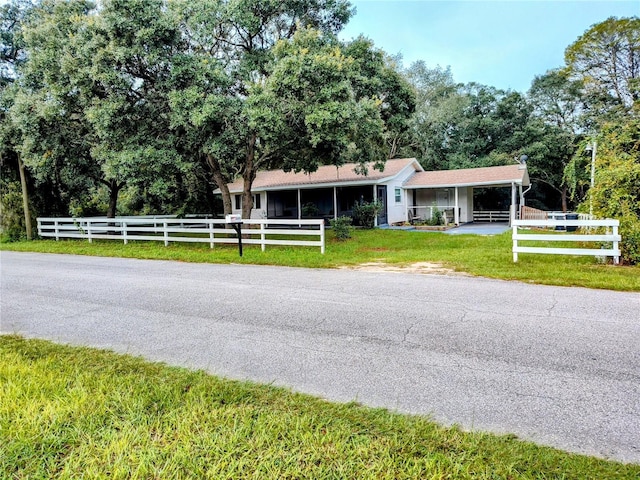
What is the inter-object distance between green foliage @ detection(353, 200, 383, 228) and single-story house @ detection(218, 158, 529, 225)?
0.43 meters

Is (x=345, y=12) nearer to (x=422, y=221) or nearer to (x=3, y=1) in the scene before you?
(x=422, y=221)

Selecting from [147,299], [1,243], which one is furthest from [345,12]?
[1,243]

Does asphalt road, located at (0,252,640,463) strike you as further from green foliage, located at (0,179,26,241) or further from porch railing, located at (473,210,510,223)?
porch railing, located at (473,210,510,223)

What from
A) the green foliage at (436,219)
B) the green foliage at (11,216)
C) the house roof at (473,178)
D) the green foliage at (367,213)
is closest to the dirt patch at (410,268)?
the green foliage at (367,213)

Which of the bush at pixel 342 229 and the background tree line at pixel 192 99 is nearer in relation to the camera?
the background tree line at pixel 192 99

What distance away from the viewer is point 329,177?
2202 centimetres

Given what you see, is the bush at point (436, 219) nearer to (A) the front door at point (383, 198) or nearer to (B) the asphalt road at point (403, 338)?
(A) the front door at point (383, 198)

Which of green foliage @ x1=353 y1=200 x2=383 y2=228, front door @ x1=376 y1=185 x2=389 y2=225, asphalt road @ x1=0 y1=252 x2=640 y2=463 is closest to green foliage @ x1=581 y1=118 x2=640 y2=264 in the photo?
asphalt road @ x1=0 y1=252 x2=640 y2=463

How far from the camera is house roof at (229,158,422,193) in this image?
20.4m

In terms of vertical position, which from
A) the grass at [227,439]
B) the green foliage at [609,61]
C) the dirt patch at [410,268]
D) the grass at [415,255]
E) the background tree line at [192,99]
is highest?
the green foliage at [609,61]

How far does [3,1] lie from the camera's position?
56.6 ft

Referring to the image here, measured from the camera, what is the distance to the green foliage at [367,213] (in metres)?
19.4

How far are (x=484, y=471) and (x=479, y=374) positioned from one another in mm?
1415

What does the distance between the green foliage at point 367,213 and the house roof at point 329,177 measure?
3.84 feet
